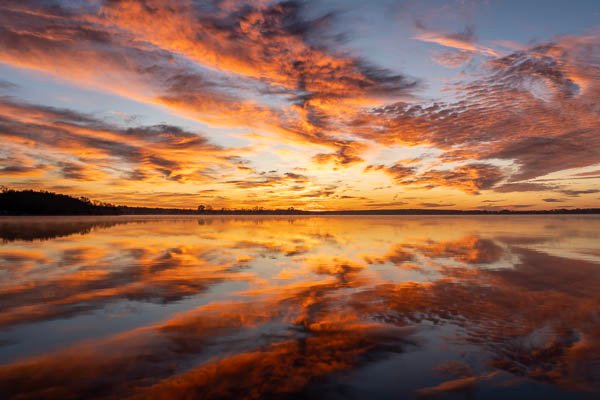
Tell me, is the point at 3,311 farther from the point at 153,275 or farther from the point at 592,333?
the point at 592,333

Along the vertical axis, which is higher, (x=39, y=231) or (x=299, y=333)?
(x=39, y=231)

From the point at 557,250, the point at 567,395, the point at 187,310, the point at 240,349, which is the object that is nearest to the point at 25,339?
the point at 187,310

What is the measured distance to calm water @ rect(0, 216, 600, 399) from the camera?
6.04m

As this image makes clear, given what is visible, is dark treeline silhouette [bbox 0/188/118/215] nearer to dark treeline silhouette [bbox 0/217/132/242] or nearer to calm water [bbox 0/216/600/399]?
dark treeline silhouette [bbox 0/217/132/242]

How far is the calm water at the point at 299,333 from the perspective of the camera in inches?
238

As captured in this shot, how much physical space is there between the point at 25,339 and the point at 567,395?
34.1 ft

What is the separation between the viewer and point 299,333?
8.56 meters

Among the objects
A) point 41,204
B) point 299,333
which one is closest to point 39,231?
point 299,333

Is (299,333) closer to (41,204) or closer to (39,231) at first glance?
(39,231)

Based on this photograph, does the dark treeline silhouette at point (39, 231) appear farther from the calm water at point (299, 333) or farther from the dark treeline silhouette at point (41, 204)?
the dark treeline silhouette at point (41, 204)

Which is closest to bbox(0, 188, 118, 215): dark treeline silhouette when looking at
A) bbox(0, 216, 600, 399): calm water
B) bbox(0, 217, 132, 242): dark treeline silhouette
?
bbox(0, 217, 132, 242): dark treeline silhouette

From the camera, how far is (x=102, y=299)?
11766mm

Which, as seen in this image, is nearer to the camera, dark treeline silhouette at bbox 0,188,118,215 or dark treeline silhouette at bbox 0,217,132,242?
dark treeline silhouette at bbox 0,217,132,242

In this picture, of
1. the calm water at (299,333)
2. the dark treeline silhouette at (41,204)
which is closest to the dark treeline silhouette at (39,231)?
the calm water at (299,333)
